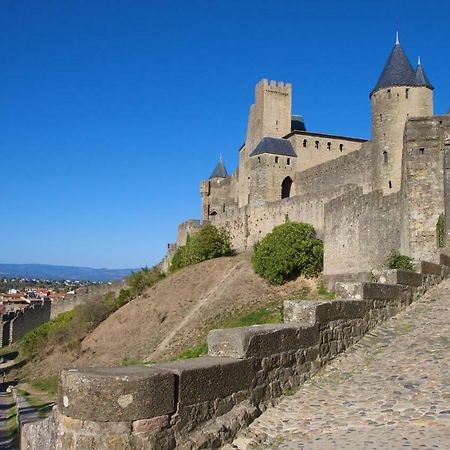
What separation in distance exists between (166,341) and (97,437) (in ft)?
78.1

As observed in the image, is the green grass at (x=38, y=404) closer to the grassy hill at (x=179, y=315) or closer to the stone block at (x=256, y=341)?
the grassy hill at (x=179, y=315)

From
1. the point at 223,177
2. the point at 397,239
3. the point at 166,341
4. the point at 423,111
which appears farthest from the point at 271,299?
the point at 223,177

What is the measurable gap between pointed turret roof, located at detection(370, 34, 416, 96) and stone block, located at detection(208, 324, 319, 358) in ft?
87.9

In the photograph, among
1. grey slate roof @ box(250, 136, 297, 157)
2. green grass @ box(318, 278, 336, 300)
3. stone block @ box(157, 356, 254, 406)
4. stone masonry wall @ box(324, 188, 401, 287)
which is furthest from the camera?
grey slate roof @ box(250, 136, 297, 157)

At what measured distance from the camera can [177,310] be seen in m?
32.3

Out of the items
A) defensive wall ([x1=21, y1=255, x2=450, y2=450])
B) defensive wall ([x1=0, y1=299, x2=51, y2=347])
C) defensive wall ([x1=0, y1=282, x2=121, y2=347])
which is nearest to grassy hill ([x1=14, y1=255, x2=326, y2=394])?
defensive wall ([x1=0, y1=282, x2=121, y2=347])

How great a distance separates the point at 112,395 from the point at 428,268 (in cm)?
850

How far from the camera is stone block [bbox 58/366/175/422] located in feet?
14.7

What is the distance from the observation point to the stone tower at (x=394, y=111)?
97.0 ft

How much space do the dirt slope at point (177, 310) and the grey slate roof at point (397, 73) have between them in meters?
12.5

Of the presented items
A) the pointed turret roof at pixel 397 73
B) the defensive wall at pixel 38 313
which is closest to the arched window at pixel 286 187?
the pointed turret roof at pixel 397 73

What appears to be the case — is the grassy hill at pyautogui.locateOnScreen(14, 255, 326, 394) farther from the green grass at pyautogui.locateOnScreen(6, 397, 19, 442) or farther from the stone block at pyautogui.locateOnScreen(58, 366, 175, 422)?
the stone block at pyautogui.locateOnScreen(58, 366, 175, 422)

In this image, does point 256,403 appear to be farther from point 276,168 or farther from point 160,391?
point 276,168

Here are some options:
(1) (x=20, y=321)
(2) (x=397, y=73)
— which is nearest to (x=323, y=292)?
(2) (x=397, y=73)
